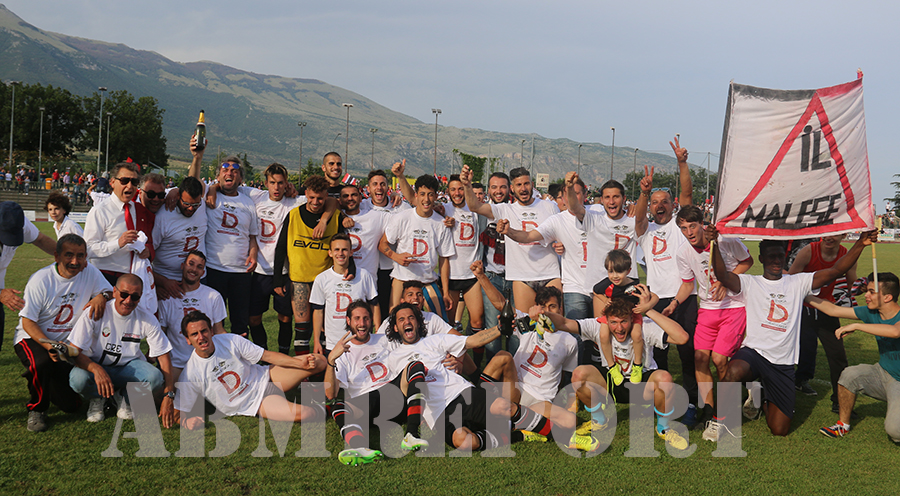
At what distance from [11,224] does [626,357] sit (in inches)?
236

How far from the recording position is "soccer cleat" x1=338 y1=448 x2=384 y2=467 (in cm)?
469

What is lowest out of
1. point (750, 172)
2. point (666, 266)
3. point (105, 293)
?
point (105, 293)

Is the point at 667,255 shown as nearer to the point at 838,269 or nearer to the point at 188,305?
the point at 838,269

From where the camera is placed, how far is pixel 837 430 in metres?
5.52

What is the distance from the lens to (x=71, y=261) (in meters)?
5.31

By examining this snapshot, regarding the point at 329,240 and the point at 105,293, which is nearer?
the point at 105,293

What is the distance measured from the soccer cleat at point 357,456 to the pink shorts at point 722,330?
361 centimetres

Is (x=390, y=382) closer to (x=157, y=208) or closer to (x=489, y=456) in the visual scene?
(x=489, y=456)

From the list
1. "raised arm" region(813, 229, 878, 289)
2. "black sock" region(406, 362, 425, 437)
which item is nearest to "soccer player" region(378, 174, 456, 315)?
"black sock" region(406, 362, 425, 437)

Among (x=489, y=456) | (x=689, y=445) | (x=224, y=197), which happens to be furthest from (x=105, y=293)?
(x=689, y=445)

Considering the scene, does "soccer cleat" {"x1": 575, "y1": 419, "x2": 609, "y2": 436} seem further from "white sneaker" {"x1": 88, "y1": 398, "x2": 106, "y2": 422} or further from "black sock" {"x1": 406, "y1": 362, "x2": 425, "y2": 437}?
"white sneaker" {"x1": 88, "y1": 398, "x2": 106, "y2": 422}

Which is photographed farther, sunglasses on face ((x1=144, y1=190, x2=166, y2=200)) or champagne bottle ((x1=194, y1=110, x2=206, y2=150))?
sunglasses on face ((x1=144, y1=190, x2=166, y2=200))

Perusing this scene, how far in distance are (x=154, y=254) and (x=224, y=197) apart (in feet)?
3.43

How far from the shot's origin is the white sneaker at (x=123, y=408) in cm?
542
